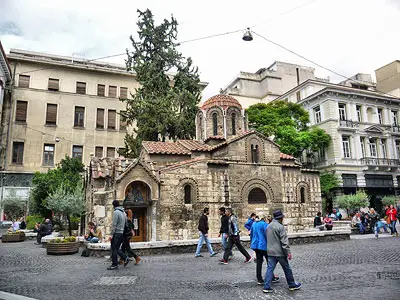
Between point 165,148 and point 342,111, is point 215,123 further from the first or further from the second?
point 342,111

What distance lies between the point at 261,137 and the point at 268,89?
25429 mm

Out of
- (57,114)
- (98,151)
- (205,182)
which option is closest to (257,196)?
(205,182)

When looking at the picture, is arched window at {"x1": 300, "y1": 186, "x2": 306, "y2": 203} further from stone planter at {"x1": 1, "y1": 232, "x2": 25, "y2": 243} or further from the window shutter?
the window shutter

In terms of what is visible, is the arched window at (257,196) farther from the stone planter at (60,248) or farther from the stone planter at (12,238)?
the stone planter at (12,238)

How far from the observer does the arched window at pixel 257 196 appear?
19984mm

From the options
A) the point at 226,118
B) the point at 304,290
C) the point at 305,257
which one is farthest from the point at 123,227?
the point at 226,118

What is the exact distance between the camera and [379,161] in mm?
35094

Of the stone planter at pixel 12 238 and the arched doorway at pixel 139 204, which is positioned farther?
the stone planter at pixel 12 238

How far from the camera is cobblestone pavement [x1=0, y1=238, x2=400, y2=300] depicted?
21.3 feet

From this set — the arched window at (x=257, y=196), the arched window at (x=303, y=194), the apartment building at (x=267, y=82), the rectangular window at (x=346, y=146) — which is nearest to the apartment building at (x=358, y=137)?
the rectangular window at (x=346, y=146)

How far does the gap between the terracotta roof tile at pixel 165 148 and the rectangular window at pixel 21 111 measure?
56.2 feet

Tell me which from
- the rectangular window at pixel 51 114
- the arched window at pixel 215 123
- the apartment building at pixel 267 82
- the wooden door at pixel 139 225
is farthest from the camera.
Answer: the apartment building at pixel 267 82

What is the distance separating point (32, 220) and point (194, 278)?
23.5m

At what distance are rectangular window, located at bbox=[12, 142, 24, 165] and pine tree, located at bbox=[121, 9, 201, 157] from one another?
10.3m
